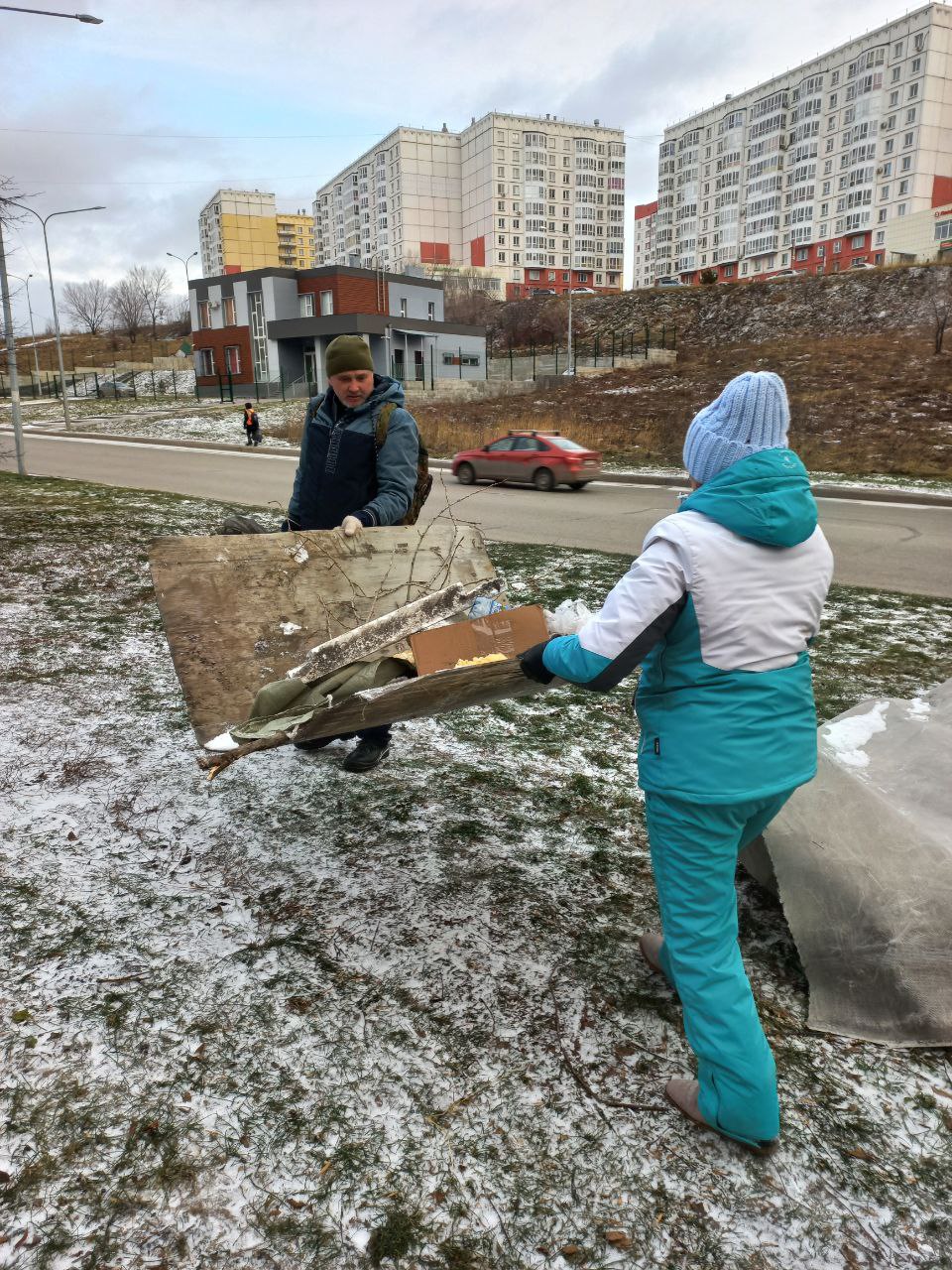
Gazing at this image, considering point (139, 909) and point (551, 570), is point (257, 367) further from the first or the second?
point (139, 909)

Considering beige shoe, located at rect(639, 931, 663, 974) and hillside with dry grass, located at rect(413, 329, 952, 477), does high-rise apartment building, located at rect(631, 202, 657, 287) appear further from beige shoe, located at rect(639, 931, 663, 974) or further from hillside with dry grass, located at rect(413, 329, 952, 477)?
beige shoe, located at rect(639, 931, 663, 974)

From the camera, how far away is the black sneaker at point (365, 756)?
3.64 meters

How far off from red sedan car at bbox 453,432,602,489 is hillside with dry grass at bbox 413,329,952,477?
14.3ft

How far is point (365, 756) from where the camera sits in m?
3.64

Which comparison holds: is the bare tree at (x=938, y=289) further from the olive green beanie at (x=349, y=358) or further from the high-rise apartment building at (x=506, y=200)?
the high-rise apartment building at (x=506, y=200)

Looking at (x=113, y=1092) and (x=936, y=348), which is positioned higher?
(x=936, y=348)

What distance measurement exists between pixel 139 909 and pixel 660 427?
→ 22667 millimetres

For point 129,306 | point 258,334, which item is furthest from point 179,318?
point 258,334

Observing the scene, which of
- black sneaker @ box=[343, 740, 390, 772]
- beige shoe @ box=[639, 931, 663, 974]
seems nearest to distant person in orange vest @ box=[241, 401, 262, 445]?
black sneaker @ box=[343, 740, 390, 772]

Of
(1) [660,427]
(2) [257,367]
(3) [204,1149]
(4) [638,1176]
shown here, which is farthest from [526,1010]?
(2) [257,367]

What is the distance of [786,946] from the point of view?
8.36 feet

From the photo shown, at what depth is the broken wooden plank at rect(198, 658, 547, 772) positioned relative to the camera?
202 cm

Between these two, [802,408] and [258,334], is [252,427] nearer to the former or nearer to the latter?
[802,408]

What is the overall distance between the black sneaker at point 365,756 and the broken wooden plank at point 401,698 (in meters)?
1.18
